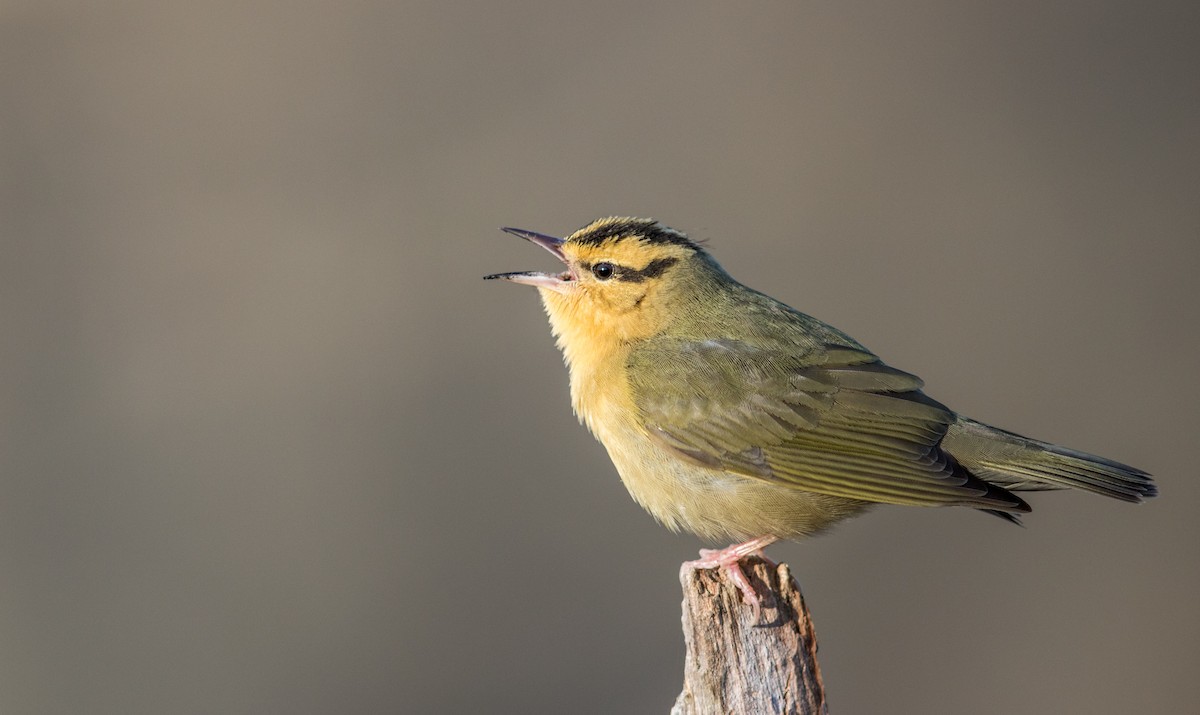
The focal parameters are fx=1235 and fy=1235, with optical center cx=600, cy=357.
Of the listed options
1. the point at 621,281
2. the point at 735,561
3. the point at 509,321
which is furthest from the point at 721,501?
the point at 509,321

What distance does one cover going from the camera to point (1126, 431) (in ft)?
30.0

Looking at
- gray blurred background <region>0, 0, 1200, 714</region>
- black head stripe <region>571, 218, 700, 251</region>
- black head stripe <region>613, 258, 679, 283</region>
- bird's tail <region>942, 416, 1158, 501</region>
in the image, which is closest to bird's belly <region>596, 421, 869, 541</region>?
bird's tail <region>942, 416, 1158, 501</region>

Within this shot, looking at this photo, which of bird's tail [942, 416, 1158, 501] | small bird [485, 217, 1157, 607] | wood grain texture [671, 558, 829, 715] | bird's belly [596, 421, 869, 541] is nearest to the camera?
wood grain texture [671, 558, 829, 715]

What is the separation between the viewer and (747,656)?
4.30 metres

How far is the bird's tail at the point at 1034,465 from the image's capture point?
4.78 m

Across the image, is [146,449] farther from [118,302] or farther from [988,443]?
[988,443]

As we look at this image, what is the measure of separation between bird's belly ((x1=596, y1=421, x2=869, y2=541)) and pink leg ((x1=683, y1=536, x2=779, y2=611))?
5cm

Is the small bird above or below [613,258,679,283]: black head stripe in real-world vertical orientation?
below

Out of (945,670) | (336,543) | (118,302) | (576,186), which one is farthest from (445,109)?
(945,670)

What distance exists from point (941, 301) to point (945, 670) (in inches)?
115

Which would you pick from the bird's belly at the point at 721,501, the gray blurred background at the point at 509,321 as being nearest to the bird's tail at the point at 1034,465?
the bird's belly at the point at 721,501

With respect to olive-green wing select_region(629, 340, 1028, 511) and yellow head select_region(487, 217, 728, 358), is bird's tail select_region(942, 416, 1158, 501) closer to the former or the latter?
olive-green wing select_region(629, 340, 1028, 511)

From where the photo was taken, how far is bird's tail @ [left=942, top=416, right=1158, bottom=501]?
15.7 ft

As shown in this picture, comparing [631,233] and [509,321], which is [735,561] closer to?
[631,233]
